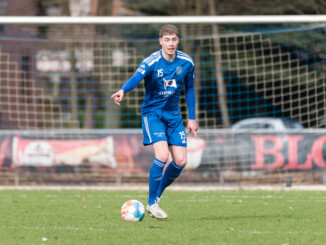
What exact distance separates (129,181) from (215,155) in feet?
5.97

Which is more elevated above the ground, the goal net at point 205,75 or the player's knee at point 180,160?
the goal net at point 205,75

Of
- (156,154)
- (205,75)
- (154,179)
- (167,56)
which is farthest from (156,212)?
(205,75)

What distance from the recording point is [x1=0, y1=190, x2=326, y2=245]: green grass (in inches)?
241

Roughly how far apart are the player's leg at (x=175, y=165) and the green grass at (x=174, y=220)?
0.39m

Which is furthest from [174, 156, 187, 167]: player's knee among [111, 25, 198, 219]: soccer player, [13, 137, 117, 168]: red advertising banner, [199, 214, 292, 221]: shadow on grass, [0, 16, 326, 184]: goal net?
[13, 137, 117, 168]: red advertising banner

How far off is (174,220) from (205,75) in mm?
13160

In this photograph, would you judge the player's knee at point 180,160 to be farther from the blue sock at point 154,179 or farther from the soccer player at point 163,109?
the blue sock at point 154,179

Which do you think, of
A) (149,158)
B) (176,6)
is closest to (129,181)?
(149,158)

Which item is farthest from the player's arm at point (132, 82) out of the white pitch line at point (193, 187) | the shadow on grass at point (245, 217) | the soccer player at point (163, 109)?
the white pitch line at point (193, 187)

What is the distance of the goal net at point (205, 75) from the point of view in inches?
551

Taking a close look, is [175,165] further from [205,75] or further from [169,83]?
[205,75]

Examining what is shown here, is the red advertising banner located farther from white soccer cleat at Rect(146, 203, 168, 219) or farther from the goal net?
white soccer cleat at Rect(146, 203, 168, 219)

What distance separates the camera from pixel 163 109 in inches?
303

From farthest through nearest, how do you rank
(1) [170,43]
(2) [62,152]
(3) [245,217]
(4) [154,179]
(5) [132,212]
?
(2) [62,152] → (3) [245,217] → (4) [154,179] → (1) [170,43] → (5) [132,212]
